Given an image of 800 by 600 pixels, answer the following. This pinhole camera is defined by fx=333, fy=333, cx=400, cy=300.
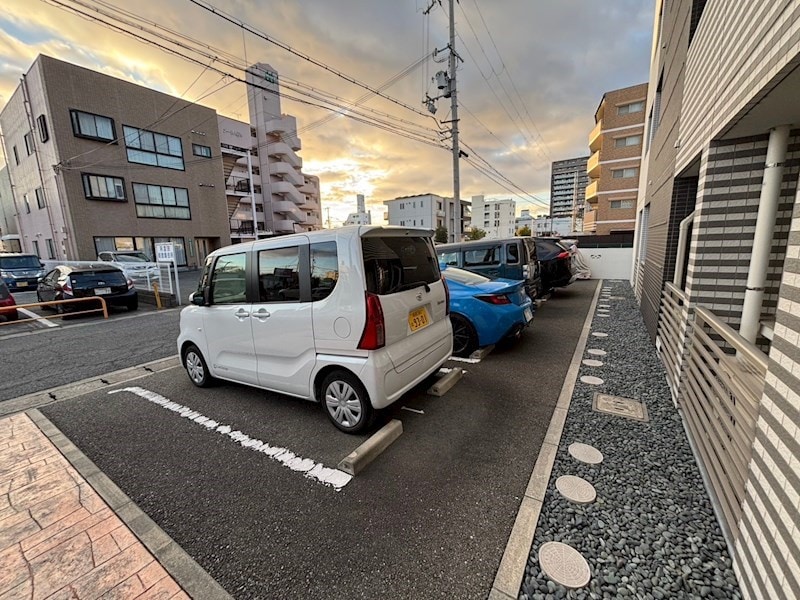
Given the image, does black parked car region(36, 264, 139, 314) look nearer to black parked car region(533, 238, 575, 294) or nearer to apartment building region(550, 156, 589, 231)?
black parked car region(533, 238, 575, 294)

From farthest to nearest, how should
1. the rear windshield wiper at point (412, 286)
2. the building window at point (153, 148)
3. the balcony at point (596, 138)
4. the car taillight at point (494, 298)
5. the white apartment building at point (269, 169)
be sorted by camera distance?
the white apartment building at point (269, 169), the balcony at point (596, 138), the building window at point (153, 148), the car taillight at point (494, 298), the rear windshield wiper at point (412, 286)

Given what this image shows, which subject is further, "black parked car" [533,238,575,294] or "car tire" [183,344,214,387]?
"black parked car" [533,238,575,294]

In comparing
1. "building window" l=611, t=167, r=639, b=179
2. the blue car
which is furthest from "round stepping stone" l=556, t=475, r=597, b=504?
"building window" l=611, t=167, r=639, b=179

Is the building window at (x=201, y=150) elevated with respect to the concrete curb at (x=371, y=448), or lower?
elevated

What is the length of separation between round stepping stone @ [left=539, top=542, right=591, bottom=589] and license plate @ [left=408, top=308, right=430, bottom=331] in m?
1.74

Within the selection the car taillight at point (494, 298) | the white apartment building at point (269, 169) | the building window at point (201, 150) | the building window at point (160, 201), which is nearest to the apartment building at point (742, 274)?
the car taillight at point (494, 298)

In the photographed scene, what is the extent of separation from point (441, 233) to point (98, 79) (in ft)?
124

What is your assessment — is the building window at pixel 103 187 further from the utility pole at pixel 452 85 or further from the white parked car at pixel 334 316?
the white parked car at pixel 334 316

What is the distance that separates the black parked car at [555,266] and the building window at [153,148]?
21205mm

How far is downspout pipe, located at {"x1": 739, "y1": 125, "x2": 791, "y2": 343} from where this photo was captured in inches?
99.9

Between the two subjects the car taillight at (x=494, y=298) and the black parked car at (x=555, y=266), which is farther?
the black parked car at (x=555, y=266)

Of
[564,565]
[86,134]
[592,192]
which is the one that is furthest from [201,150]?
[592,192]

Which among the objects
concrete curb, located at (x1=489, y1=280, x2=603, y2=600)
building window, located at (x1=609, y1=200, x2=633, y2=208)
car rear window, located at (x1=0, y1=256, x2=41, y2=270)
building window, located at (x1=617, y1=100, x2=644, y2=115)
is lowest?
concrete curb, located at (x1=489, y1=280, x2=603, y2=600)

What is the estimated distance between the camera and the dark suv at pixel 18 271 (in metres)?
12.5
